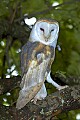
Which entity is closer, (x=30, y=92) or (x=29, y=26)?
(x=30, y=92)

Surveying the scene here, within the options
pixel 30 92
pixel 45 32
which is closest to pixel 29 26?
pixel 45 32

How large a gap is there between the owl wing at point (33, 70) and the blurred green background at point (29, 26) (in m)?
0.80

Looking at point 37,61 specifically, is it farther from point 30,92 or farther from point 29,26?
point 29,26

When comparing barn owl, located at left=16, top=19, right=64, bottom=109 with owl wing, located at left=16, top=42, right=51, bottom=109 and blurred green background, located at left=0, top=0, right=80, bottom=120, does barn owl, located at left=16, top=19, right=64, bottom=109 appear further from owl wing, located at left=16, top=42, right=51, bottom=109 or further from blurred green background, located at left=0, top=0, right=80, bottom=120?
blurred green background, located at left=0, top=0, right=80, bottom=120

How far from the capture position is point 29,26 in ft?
9.37

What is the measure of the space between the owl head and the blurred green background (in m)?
0.73

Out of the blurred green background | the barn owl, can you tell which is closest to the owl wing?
the barn owl

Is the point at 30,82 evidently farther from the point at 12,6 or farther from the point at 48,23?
the point at 12,6

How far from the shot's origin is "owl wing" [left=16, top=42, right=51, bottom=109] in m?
1.74

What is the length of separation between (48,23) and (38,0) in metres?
0.96

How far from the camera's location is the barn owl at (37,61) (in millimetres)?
1742

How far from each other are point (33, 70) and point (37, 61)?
5 cm

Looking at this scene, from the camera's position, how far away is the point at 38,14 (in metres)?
2.59

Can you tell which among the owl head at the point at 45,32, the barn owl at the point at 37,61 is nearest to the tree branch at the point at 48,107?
the barn owl at the point at 37,61
